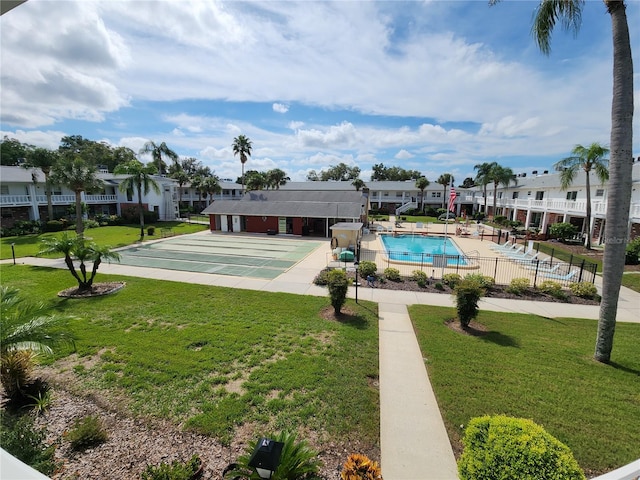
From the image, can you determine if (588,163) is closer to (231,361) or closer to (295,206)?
(295,206)

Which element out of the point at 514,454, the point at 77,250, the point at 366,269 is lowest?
the point at 366,269

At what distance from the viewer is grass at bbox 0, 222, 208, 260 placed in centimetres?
2386

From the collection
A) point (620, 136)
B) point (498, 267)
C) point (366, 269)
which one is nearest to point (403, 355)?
point (620, 136)

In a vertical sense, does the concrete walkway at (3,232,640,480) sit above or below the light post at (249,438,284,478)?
below

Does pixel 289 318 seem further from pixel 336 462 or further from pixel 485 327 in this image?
pixel 485 327

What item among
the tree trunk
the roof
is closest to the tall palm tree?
the roof

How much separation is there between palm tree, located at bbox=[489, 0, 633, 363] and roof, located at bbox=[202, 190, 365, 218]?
909 inches

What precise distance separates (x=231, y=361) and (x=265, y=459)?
481 cm

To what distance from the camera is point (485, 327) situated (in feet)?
35.8

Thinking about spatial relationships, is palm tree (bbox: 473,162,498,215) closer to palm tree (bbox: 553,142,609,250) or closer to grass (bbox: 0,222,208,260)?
palm tree (bbox: 553,142,609,250)

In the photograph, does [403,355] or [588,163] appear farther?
[588,163]

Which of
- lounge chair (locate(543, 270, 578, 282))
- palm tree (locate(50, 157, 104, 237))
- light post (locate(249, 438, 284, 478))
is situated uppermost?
palm tree (locate(50, 157, 104, 237))

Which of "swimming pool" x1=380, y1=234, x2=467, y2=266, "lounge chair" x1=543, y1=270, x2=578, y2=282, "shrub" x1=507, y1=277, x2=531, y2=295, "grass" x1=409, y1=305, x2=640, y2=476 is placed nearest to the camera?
"grass" x1=409, y1=305, x2=640, y2=476

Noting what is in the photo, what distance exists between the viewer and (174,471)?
4.44m
